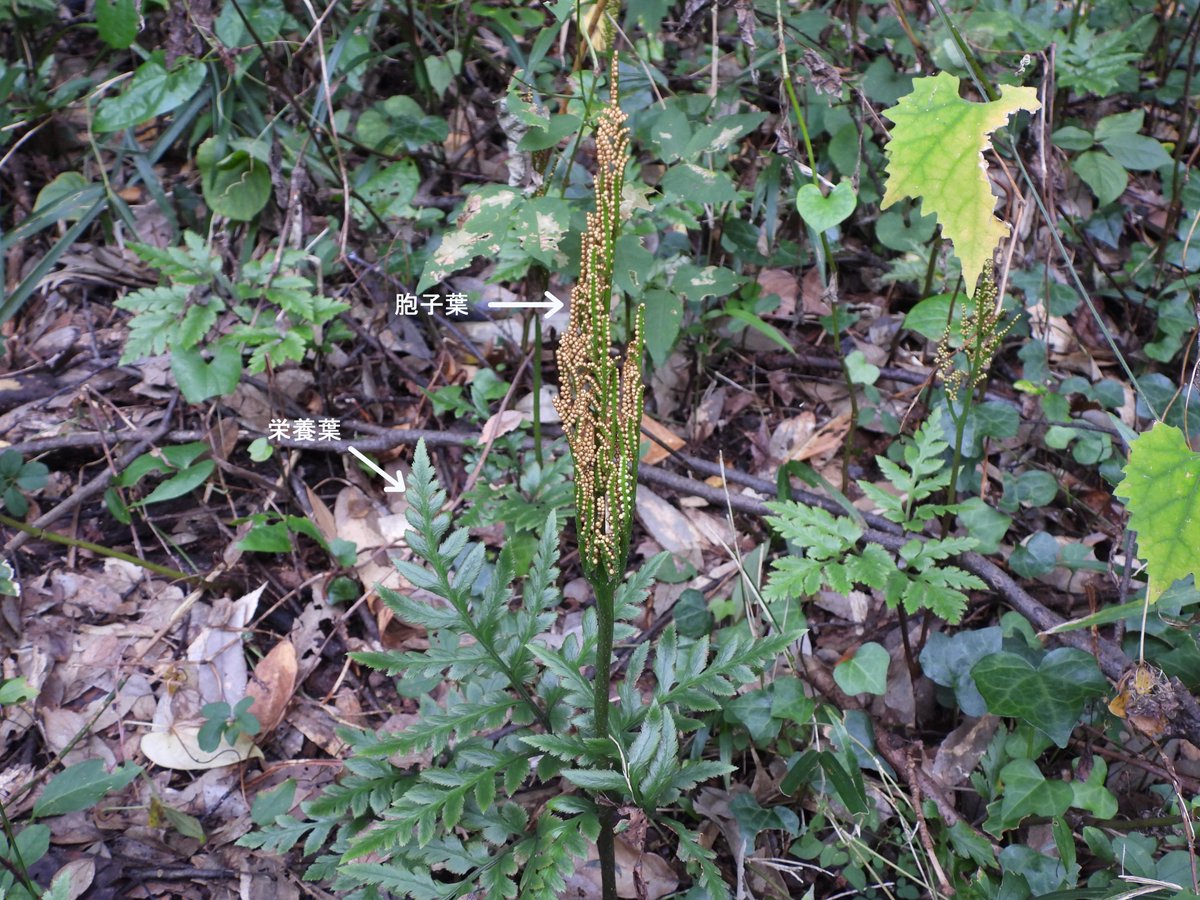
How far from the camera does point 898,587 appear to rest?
6.76 ft

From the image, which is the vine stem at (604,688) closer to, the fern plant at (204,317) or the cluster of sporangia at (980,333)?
the cluster of sporangia at (980,333)

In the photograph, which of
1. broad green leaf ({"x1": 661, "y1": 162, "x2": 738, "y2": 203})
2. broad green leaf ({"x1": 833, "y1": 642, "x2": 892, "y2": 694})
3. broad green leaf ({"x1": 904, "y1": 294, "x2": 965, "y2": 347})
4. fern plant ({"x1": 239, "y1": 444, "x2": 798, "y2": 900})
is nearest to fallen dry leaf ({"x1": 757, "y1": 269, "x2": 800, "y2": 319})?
broad green leaf ({"x1": 904, "y1": 294, "x2": 965, "y2": 347})

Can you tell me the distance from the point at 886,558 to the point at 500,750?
940 mm

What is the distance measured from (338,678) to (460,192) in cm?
194

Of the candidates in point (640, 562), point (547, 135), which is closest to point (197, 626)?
point (640, 562)

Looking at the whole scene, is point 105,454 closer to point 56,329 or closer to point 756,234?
point 56,329

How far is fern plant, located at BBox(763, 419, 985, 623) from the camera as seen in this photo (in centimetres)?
201

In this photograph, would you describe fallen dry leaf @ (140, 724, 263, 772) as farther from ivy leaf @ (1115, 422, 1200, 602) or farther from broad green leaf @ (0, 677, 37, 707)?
ivy leaf @ (1115, 422, 1200, 602)

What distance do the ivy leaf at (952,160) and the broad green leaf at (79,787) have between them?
2.06 m

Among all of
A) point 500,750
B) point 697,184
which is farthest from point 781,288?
point 500,750

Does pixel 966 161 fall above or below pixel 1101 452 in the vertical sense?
above

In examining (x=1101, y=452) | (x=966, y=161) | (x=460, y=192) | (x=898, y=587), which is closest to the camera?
(x=966, y=161)

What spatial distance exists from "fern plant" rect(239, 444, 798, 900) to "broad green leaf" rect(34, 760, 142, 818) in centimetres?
42

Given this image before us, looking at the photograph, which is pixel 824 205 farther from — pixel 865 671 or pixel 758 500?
pixel 865 671
